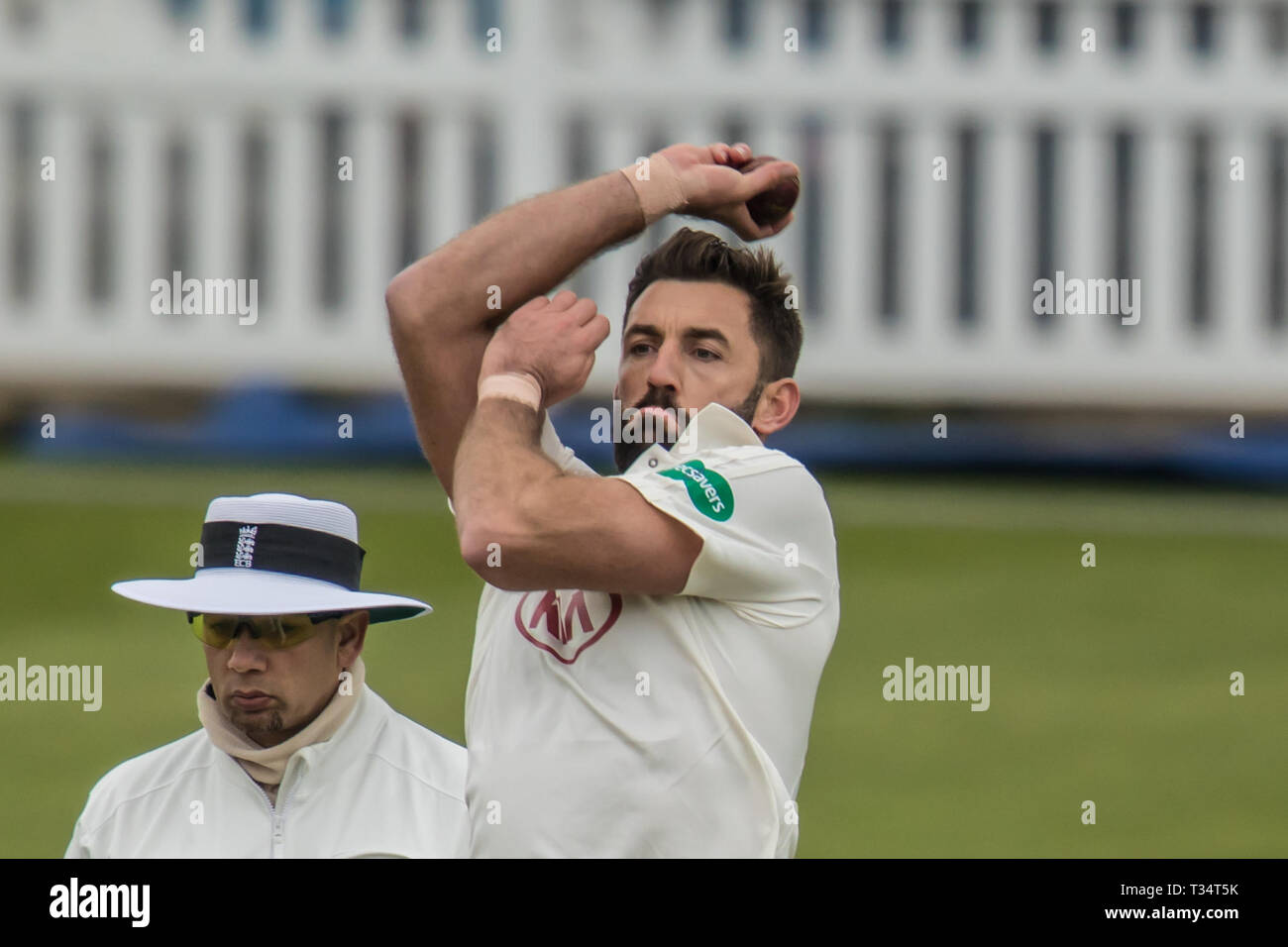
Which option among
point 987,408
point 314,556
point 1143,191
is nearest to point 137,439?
point 987,408

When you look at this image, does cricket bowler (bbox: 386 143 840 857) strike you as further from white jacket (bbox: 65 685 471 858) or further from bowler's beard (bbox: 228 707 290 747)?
bowler's beard (bbox: 228 707 290 747)

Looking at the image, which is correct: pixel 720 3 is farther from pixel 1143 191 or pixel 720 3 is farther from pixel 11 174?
pixel 11 174

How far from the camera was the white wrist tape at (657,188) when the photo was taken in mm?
3590

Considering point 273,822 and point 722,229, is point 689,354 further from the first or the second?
point 722,229

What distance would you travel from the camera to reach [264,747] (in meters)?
3.85

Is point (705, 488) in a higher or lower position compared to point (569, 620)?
higher

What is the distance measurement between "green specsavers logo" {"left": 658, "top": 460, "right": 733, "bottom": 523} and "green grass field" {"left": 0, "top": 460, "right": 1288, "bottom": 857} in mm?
3178

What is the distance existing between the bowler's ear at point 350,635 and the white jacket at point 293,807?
11cm

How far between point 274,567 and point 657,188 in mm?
1008
